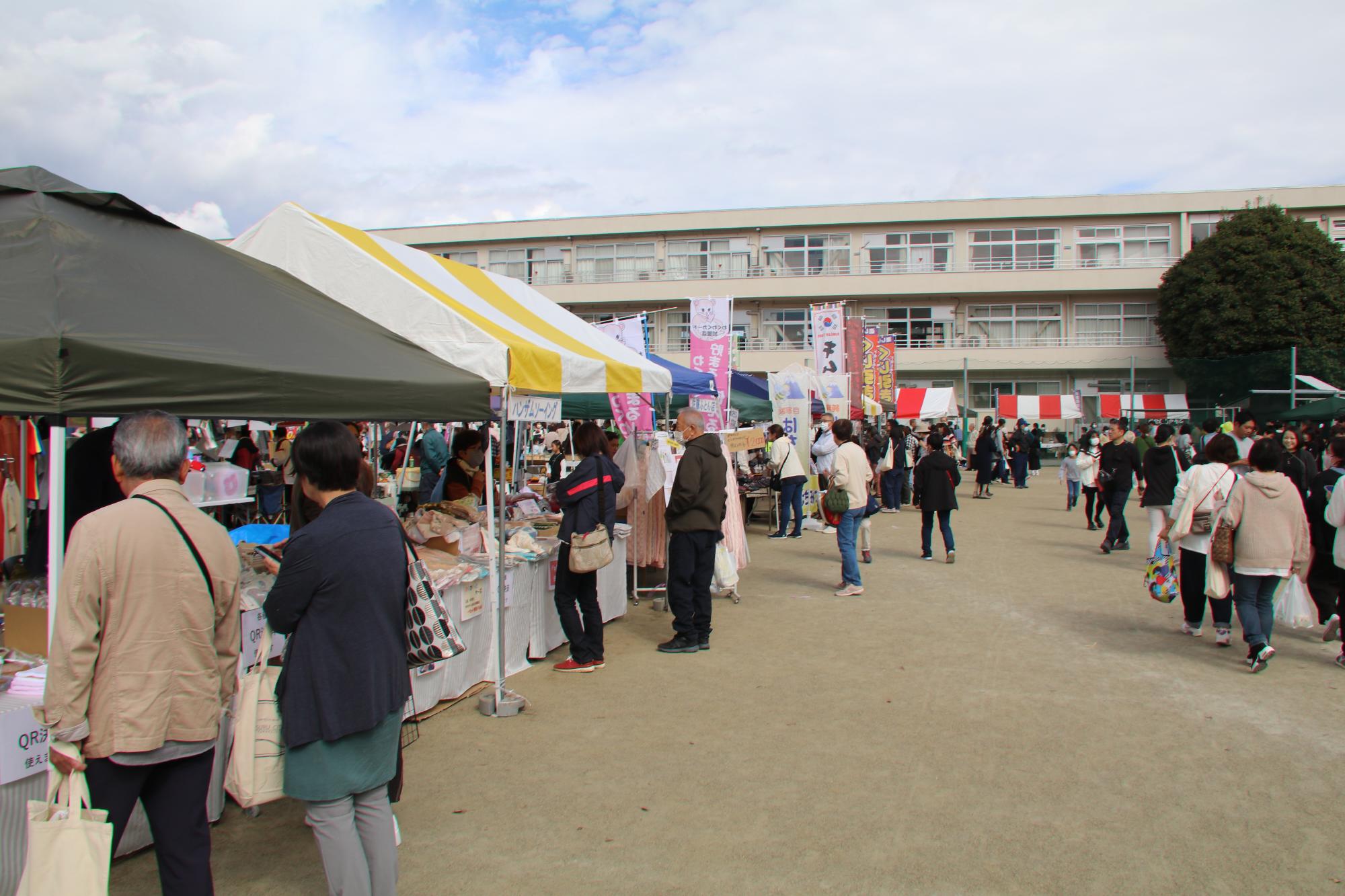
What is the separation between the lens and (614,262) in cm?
4016

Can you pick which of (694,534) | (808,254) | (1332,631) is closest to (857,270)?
(808,254)

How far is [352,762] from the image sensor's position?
2.61m

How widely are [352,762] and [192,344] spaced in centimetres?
183

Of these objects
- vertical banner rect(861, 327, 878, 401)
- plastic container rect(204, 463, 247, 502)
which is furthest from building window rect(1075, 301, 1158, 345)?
plastic container rect(204, 463, 247, 502)

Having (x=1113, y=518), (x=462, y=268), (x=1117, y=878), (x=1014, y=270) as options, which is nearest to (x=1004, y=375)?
(x=1014, y=270)

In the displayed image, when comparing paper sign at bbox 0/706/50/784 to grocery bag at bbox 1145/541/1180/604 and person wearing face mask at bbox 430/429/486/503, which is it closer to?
person wearing face mask at bbox 430/429/486/503

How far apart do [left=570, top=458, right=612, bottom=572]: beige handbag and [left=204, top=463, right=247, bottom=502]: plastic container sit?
6.89 ft

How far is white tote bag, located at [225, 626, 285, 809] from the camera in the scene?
2.68 metres

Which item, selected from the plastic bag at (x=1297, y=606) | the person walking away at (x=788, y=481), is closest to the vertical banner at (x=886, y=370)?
the person walking away at (x=788, y=481)

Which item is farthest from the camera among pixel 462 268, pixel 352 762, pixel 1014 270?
pixel 1014 270

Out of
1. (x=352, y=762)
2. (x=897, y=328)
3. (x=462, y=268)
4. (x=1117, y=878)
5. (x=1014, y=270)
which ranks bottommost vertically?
(x=1117, y=878)

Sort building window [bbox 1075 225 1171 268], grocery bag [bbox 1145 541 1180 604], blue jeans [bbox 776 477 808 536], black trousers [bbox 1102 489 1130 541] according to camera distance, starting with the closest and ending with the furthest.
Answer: grocery bag [bbox 1145 541 1180 604] → black trousers [bbox 1102 489 1130 541] → blue jeans [bbox 776 477 808 536] → building window [bbox 1075 225 1171 268]

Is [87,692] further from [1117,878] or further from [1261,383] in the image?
[1261,383]

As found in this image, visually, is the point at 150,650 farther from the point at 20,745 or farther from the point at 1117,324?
the point at 1117,324
